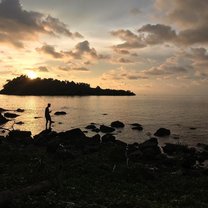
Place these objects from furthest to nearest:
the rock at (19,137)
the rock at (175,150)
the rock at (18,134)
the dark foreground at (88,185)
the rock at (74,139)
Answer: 1. the rock at (18,134)
2. the rock at (19,137)
3. the rock at (74,139)
4. the rock at (175,150)
5. the dark foreground at (88,185)

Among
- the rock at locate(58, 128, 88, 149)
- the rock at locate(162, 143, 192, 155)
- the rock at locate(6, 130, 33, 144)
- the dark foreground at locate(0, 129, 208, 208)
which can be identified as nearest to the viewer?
the dark foreground at locate(0, 129, 208, 208)

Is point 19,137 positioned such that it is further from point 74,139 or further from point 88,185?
point 88,185

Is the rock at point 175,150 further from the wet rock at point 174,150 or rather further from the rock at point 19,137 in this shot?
the rock at point 19,137

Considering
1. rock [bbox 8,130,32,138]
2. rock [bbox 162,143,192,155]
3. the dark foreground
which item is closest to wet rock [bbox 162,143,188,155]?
rock [bbox 162,143,192,155]

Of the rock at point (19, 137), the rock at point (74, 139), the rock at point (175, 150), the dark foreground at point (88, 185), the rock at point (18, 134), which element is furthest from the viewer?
the rock at point (18, 134)

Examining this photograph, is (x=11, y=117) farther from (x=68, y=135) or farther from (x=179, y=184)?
(x=179, y=184)

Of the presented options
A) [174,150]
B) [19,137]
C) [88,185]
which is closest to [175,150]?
[174,150]

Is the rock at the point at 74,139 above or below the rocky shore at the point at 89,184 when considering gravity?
below

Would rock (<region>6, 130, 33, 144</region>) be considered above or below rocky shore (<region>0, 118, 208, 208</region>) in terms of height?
below

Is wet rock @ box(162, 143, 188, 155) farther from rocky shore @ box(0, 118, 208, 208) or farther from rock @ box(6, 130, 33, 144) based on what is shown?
rock @ box(6, 130, 33, 144)

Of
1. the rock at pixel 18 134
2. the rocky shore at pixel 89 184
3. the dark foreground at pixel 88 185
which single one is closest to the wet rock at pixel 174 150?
the rocky shore at pixel 89 184

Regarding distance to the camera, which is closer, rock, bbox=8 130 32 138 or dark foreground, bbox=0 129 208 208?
dark foreground, bbox=0 129 208 208

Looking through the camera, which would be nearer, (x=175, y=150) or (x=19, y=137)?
(x=175, y=150)

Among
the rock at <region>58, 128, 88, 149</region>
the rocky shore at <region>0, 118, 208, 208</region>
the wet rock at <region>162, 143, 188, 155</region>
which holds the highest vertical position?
the rocky shore at <region>0, 118, 208, 208</region>
